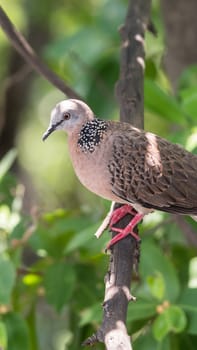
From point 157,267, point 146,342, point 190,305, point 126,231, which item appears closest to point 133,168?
point 126,231

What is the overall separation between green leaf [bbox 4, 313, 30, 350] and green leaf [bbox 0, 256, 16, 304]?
0.23m

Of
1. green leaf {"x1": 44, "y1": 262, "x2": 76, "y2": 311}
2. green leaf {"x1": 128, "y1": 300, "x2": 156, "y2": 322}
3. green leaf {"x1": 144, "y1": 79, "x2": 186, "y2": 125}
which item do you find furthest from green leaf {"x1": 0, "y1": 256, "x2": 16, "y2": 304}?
green leaf {"x1": 144, "y1": 79, "x2": 186, "y2": 125}

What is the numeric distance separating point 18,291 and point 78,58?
4.77 feet

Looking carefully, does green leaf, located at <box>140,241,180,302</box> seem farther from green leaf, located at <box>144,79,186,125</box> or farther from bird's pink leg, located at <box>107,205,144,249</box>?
green leaf, located at <box>144,79,186,125</box>

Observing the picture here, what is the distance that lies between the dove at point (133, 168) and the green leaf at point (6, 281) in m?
0.44

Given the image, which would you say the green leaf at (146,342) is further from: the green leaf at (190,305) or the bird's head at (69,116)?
the bird's head at (69,116)

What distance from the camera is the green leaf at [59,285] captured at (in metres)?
3.70

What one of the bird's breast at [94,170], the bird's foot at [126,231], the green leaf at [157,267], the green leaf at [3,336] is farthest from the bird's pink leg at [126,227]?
the green leaf at [3,336]

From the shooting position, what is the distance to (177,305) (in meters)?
3.38

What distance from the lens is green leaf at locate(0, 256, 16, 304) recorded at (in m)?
3.31

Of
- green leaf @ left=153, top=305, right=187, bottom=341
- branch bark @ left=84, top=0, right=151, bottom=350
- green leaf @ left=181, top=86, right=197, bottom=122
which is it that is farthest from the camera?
green leaf @ left=181, top=86, right=197, bottom=122

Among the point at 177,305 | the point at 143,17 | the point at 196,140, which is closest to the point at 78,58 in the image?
the point at 143,17

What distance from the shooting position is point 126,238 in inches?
122

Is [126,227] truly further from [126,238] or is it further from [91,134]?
[91,134]
